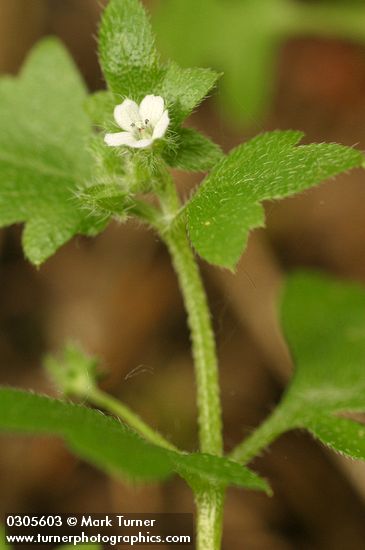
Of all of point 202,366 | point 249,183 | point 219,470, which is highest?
point 249,183

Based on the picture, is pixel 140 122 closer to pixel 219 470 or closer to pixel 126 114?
pixel 126 114

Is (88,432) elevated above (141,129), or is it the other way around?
(141,129)

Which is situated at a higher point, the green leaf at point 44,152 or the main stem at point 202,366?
the green leaf at point 44,152

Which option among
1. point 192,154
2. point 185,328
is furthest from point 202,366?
point 185,328

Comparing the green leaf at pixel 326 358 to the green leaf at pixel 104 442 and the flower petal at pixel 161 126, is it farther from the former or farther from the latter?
the flower petal at pixel 161 126

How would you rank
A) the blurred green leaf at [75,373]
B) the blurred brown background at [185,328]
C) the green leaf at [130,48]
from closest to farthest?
the green leaf at [130,48], the blurred green leaf at [75,373], the blurred brown background at [185,328]

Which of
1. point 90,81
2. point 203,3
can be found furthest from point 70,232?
point 203,3

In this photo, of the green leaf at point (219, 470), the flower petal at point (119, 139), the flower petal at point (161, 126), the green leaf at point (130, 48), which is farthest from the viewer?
the green leaf at point (130, 48)

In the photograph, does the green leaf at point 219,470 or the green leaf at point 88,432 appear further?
the green leaf at point 219,470

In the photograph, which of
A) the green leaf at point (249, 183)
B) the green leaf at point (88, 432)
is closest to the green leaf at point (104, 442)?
the green leaf at point (88, 432)
